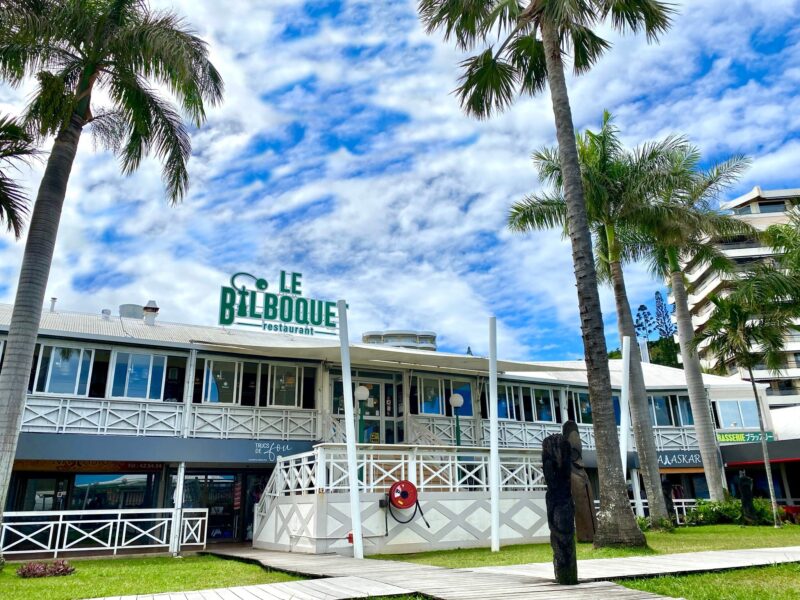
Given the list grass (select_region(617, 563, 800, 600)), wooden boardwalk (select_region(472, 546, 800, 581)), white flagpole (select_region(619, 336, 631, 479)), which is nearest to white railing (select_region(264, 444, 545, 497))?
white flagpole (select_region(619, 336, 631, 479))

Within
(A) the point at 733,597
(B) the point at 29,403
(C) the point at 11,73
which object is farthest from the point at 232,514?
(A) the point at 733,597

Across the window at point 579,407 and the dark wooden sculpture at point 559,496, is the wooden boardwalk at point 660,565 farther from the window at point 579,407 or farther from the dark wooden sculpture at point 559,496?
the window at point 579,407

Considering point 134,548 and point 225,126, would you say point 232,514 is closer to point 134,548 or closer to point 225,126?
point 134,548

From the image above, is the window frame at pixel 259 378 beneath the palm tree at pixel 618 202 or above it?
beneath

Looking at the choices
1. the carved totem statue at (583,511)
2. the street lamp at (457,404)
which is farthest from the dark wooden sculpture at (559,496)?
the street lamp at (457,404)

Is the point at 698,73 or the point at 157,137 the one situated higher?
the point at 698,73

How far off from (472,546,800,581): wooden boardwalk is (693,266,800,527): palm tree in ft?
33.3

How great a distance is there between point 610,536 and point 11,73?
1475 centimetres

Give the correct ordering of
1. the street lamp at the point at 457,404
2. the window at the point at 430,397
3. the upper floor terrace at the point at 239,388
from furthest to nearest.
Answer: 1. the window at the point at 430,397
2. the street lamp at the point at 457,404
3. the upper floor terrace at the point at 239,388

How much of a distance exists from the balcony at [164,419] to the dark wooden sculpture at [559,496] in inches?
494

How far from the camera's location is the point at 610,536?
428 inches

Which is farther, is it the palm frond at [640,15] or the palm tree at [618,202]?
the palm tree at [618,202]

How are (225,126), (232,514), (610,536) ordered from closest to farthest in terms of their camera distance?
(610,536), (225,126), (232,514)

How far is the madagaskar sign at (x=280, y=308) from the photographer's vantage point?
19.6 meters
